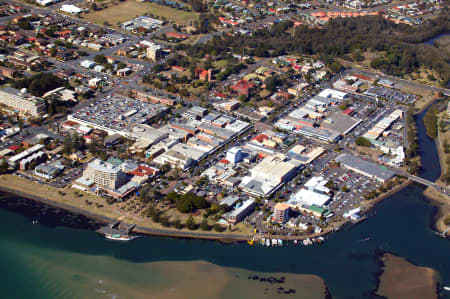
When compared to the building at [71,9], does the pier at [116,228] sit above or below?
below

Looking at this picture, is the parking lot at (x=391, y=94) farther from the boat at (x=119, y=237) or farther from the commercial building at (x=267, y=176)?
the boat at (x=119, y=237)

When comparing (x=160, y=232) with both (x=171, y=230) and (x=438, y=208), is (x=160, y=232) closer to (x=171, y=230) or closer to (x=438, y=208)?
(x=171, y=230)

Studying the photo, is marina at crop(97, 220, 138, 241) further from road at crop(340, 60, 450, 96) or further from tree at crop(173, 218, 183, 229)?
road at crop(340, 60, 450, 96)

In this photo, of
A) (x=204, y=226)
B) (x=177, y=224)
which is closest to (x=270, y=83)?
(x=204, y=226)

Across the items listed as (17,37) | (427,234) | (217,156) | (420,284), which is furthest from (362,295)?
(17,37)

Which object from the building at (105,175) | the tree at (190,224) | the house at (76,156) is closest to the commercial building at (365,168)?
the tree at (190,224)

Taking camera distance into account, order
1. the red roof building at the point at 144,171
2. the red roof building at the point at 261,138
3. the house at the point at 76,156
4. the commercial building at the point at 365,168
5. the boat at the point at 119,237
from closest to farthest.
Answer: the boat at the point at 119,237 → the red roof building at the point at 144,171 → the commercial building at the point at 365,168 → the house at the point at 76,156 → the red roof building at the point at 261,138

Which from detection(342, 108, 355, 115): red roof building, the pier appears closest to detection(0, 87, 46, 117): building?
the pier
